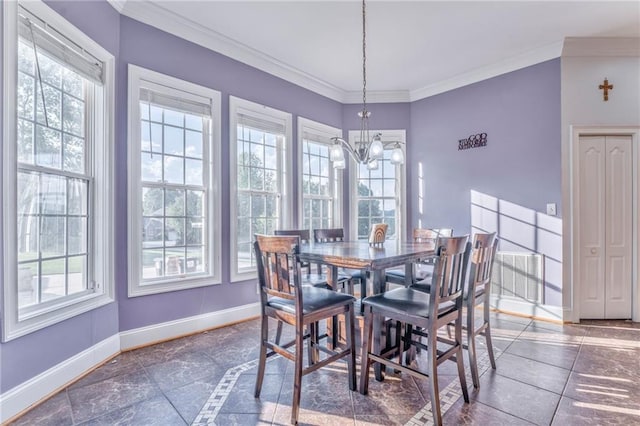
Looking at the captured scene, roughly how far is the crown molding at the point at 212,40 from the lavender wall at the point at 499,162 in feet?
5.63

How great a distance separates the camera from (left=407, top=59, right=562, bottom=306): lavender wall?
354 cm

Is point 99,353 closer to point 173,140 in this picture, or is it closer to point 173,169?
point 173,169

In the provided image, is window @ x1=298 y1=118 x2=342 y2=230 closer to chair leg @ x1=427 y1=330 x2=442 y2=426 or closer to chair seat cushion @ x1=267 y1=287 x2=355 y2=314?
chair seat cushion @ x1=267 y1=287 x2=355 y2=314

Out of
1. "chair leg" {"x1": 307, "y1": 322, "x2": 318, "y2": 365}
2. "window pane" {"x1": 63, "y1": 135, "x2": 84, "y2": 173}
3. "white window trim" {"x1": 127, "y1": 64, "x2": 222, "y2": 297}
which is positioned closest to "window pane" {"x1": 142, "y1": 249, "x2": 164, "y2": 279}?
"white window trim" {"x1": 127, "y1": 64, "x2": 222, "y2": 297}

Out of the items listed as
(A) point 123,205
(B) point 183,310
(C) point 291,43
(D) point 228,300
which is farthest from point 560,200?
(A) point 123,205

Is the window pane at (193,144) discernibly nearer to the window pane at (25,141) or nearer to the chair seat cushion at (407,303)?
the window pane at (25,141)

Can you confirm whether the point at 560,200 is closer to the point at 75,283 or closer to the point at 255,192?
the point at 255,192

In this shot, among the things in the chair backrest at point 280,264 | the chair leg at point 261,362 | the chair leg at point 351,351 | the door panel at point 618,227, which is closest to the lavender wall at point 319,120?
the door panel at point 618,227

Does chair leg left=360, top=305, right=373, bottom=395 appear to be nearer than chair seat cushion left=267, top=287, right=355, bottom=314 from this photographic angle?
No

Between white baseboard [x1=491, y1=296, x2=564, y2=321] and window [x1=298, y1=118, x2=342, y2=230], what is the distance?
2272 mm

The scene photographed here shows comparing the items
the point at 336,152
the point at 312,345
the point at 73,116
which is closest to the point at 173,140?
the point at 73,116

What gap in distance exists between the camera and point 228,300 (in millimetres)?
3422

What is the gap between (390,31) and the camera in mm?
3199

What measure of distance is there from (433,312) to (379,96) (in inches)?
148
